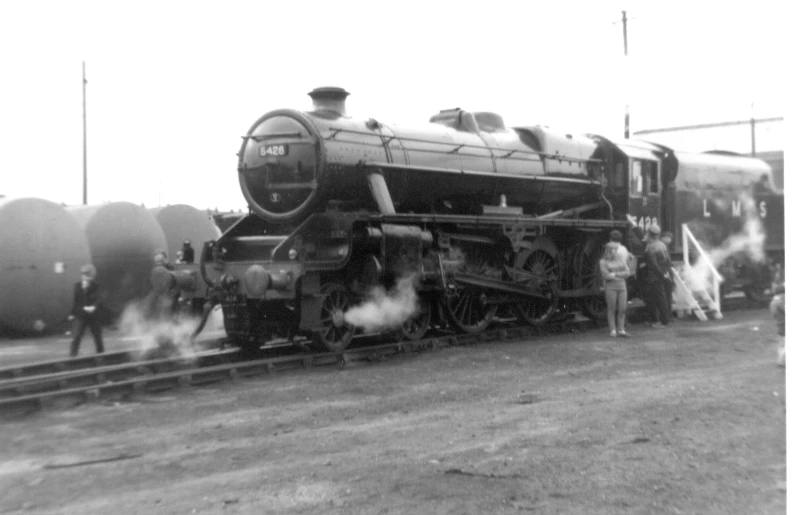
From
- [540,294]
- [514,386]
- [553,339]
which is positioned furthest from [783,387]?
[540,294]

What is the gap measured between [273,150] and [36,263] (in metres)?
6.43

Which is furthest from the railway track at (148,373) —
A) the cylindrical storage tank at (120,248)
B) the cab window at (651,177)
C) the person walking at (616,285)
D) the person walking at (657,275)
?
the cylindrical storage tank at (120,248)

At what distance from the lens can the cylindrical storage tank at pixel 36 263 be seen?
1567cm

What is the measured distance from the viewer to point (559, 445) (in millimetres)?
6516

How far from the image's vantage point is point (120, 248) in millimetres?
18031

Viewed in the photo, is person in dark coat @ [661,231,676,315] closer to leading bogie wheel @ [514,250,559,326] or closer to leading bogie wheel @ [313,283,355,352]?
leading bogie wheel @ [514,250,559,326]

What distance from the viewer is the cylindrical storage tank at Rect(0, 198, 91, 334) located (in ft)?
51.4

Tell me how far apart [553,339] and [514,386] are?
13.9 ft

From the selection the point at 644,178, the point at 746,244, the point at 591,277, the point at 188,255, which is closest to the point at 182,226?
the point at 188,255

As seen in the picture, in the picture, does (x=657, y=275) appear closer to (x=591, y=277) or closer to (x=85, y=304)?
(x=591, y=277)

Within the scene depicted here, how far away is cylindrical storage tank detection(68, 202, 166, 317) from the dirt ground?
879 cm

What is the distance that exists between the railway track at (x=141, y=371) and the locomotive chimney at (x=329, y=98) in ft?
10.4

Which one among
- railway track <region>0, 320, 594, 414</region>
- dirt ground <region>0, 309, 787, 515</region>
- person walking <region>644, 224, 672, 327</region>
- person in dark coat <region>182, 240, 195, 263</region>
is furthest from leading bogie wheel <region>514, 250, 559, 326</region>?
person in dark coat <region>182, 240, 195, 263</region>

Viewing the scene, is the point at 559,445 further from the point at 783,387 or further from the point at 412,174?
the point at 412,174
